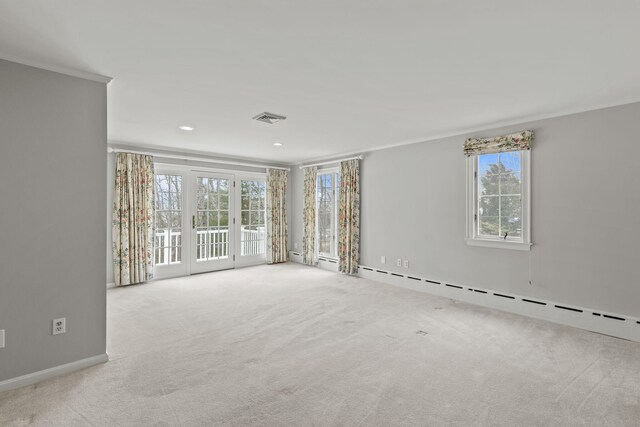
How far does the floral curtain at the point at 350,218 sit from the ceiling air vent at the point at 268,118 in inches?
93.3

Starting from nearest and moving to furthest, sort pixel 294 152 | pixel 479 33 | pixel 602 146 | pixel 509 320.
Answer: pixel 479 33, pixel 602 146, pixel 509 320, pixel 294 152

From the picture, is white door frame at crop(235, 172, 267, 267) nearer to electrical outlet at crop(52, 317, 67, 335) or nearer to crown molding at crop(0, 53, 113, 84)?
crown molding at crop(0, 53, 113, 84)

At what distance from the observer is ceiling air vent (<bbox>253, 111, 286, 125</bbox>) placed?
3.68 m

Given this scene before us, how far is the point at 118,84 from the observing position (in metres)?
2.83

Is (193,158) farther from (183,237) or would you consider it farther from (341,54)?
(341,54)

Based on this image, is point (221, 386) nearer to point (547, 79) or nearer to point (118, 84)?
point (118, 84)

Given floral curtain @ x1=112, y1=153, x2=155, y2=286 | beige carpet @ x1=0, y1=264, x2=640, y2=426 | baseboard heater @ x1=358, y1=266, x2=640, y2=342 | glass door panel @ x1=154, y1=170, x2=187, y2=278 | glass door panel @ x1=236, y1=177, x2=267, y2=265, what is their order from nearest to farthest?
beige carpet @ x1=0, y1=264, x2=640, y2=426 → baseboard heater @ x1=358, y1=266, x2=640, y2=342 → floral curtain @ x1=112, y1=153, x2=155, y2=286 → glass door panel @ x1=154, y1=170, x2=187, y2=278 → glass door panel @ x1=236, y1=177, x2=267, y2=265

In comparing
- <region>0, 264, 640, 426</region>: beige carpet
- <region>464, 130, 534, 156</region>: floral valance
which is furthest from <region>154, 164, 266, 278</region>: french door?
<region>464, 130, 534, 156</region>: floral valance

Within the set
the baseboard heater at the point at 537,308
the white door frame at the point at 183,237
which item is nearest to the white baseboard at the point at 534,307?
the baseboard heater at the point at 537,308

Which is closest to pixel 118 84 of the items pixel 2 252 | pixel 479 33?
pixel 2 252

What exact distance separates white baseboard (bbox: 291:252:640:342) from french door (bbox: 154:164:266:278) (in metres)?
3.20

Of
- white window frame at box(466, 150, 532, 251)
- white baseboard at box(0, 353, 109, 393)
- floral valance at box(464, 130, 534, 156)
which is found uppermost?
floral valance at box(464, 130, 534, 156)

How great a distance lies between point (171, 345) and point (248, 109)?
2479 millimetres

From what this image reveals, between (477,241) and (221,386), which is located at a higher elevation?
(477,241)
